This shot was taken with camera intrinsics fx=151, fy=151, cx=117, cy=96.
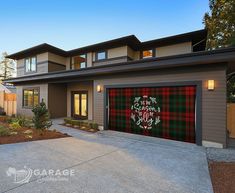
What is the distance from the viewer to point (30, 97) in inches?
523

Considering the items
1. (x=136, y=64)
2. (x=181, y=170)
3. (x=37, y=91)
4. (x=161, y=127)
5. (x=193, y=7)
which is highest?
(x=193, y=7)

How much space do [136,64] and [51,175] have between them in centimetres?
519

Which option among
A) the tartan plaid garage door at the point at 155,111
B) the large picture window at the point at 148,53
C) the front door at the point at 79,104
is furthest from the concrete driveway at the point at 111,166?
the large picture window at the point at 148,53

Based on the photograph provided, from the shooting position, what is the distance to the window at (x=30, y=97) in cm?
1273

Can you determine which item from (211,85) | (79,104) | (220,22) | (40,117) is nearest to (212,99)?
(211,85)

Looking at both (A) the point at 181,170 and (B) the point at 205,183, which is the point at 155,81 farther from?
(B) the point at 205,183

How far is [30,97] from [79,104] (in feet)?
15.1

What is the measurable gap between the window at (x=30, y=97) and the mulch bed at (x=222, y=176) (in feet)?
42.1

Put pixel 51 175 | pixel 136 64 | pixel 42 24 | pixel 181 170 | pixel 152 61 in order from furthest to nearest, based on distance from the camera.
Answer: pixel 42 24 → pixel 136 64 → pixel 152 61 → pixel 181 170 → pixel 51 175

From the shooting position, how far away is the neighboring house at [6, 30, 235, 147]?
18.2 ft

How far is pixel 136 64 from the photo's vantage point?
6719 millimetres

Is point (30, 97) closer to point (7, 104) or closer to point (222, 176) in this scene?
point (7, 104)

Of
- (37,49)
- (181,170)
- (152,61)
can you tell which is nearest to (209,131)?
(181,170)

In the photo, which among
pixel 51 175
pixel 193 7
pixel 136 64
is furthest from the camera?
pixel 193 7
